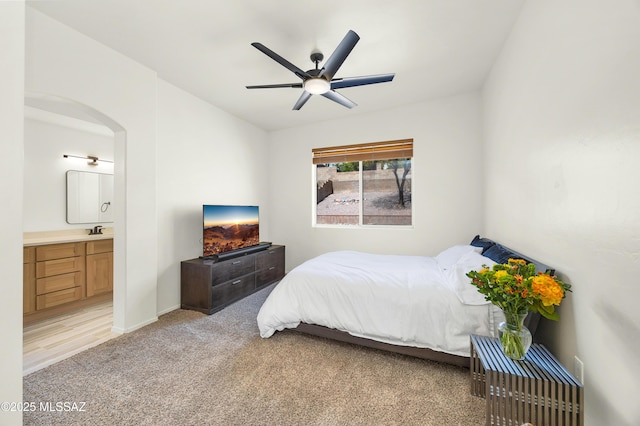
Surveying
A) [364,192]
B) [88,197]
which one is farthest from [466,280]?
[88,197]

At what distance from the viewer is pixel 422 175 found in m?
3.80

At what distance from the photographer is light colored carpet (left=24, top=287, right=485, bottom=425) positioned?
4.96 feet

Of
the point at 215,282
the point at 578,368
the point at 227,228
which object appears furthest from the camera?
the point at 227,228

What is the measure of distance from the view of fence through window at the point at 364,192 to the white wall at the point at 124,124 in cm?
Answer: 269

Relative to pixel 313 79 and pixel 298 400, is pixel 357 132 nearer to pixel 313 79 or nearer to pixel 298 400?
pixel 313 79

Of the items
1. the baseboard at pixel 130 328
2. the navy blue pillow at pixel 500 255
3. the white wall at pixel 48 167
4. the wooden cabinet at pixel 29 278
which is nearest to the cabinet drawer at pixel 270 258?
the baseboard at pixel 130 328

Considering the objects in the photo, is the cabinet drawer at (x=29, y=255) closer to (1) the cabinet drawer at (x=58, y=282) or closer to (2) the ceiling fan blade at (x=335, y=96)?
(1) the cabinet drawer at (x=58, y=282)

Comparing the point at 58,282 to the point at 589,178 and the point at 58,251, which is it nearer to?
the point at 58,251

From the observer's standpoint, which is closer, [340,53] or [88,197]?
[340,53]

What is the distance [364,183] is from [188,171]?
270cm

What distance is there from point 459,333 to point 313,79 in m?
2.36

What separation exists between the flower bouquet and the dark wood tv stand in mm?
2709

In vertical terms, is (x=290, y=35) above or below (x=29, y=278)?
above

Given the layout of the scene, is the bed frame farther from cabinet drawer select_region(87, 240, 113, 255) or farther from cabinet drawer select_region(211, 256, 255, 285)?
cabinet drawer select_region(87, 240, 113, 255)
